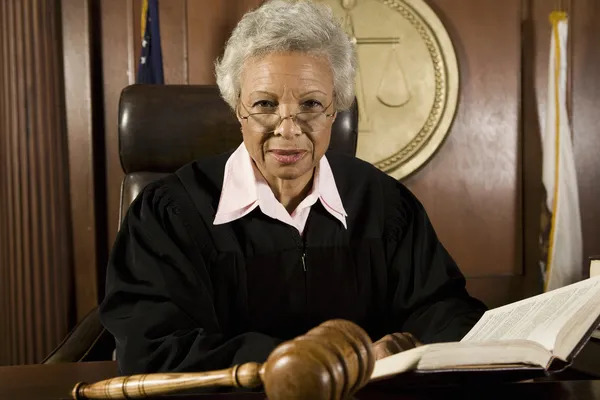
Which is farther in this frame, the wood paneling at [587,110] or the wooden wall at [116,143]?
the wood paneling at [587,110]

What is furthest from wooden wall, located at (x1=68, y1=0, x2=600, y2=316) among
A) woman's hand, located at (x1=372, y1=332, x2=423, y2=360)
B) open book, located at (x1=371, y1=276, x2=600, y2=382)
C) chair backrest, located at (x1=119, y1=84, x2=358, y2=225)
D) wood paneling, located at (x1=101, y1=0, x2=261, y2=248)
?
open book, located at (x1=371, y1=276, x2=600, y2=382)

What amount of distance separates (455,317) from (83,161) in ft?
6.31

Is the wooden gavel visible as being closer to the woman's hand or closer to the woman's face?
the woman's hand

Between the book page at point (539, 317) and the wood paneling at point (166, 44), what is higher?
the wood paneling at point (166, 44)

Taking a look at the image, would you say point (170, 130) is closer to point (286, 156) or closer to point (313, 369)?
point (286, 156)

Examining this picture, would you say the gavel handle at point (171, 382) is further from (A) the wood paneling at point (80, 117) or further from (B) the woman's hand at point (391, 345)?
(A) the wood paneling at point (80, 117)

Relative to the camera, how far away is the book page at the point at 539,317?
838mm

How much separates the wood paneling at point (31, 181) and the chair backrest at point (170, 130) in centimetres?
96

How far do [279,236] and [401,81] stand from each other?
172cm

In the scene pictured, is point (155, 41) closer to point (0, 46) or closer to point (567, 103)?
point (0, 46)

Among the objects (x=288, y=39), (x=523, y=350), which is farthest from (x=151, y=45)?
(x=523, y=350)

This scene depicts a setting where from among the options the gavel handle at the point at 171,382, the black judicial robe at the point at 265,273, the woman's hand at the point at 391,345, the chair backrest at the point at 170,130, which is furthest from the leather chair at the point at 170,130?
the gavel handle at the point at 171,382

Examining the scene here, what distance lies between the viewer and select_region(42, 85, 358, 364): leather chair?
1.85 metres

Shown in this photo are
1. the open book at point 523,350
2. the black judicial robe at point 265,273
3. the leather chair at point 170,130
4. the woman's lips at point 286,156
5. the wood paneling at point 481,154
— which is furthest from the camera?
the wood paneling at point 481,154
